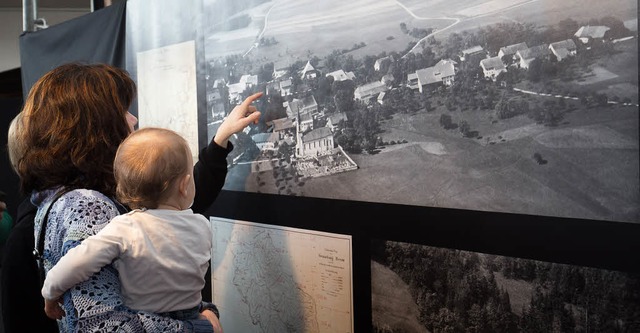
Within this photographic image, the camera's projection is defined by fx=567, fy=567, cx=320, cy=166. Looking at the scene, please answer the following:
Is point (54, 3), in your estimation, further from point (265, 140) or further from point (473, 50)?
point (473, 50)

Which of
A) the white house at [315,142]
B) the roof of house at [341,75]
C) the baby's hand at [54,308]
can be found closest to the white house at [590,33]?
the roof of house at [341,75]

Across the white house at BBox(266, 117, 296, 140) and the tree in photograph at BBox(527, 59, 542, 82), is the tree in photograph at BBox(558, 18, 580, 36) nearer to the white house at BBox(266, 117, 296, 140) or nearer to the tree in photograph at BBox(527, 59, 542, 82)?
the tree in photograph at BBox(527, 59, 542, 82)

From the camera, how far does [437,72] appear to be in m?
1.65

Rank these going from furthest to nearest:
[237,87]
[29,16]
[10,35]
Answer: [10,35], [29,16], [237,87]

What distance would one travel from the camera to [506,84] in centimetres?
150

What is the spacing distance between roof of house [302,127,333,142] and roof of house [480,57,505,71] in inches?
24.3

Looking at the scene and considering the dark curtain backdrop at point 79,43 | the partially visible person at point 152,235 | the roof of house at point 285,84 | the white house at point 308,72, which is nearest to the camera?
the partially visible person at point 152,235

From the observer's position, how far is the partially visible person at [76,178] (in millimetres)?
1358

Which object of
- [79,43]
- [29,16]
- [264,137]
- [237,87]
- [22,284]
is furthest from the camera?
[29,16]

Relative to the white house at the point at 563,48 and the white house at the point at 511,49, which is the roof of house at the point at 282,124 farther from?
the white house at the point at 563,48

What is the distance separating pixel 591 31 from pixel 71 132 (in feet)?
Result: 4.35

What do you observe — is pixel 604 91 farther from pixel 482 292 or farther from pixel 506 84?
pixel 482 292

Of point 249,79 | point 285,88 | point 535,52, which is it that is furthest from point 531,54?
point 249,79

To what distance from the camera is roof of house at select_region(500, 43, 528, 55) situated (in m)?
1.47
